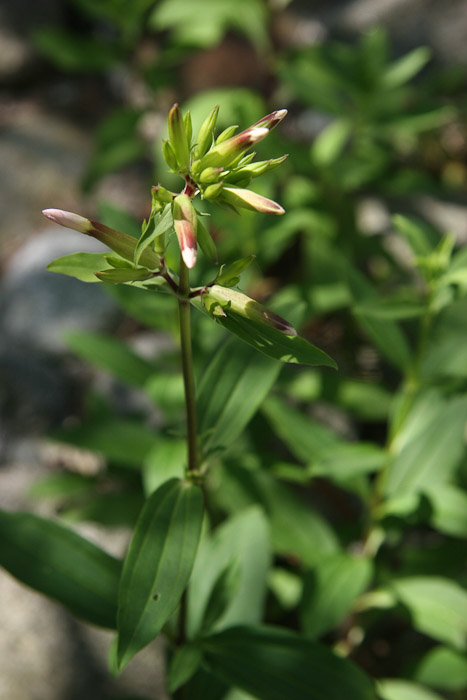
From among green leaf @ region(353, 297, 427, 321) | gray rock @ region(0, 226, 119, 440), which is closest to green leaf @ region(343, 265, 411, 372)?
green leaf @ region(353, 297, 427, 321)

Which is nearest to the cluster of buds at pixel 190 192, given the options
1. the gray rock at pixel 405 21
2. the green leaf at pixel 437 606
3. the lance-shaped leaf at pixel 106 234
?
the lance-shaped leaf at pixel 106 234

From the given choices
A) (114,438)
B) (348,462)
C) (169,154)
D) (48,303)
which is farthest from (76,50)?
(169,154)

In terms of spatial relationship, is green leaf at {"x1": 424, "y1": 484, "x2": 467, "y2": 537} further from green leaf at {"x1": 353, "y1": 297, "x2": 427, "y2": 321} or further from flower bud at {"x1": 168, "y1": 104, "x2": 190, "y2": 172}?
flower bud at {"x1": 168, "y1": 104, "x2": 190, "y2": 172}

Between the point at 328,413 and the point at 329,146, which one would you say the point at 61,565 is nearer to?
the point at 328,413

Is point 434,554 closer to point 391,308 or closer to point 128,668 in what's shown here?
point 391,308

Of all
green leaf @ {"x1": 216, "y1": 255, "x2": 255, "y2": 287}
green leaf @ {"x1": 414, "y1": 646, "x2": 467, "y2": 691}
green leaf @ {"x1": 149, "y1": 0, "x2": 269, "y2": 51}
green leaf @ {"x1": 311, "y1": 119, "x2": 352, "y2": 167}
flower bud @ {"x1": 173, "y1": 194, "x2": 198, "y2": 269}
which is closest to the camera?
flower bud @ {"x1": 173, "y1": 194, "x2": 198, "y2": 269}
